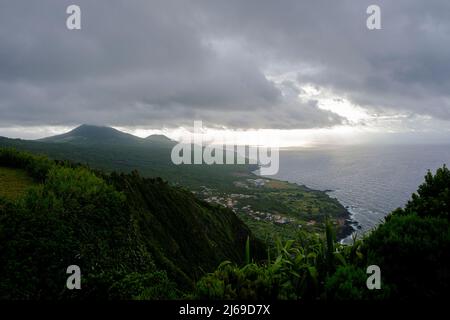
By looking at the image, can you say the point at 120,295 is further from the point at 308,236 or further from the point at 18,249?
the point at 308,236

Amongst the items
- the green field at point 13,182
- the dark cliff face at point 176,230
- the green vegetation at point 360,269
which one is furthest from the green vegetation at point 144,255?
the dark cliff face at point 176,230

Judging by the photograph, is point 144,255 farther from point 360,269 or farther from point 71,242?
point 360,269

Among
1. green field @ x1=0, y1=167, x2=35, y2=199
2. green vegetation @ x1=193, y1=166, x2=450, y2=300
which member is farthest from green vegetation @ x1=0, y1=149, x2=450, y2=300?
green field @ x1=0, y1=167, x2=35, y2=199

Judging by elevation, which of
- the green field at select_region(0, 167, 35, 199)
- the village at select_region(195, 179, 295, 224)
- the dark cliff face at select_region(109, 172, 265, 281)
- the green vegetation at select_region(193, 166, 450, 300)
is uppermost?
the green field at select_region(0, 167, 35, 199)

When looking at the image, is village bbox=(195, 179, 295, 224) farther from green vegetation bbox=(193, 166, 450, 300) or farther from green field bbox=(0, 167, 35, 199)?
green vegetation bbox=(193, 166, 450, 300)
